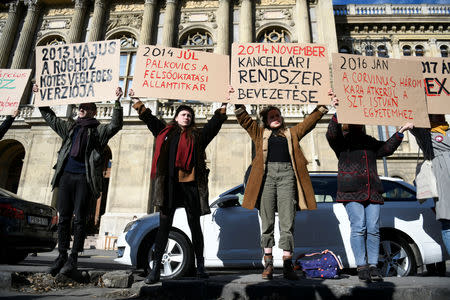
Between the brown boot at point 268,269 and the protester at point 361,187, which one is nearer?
the brown boot at point 268,269

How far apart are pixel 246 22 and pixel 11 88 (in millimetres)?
14369

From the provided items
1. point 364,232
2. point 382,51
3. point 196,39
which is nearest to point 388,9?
point 382,51

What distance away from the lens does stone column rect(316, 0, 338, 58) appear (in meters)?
16.1

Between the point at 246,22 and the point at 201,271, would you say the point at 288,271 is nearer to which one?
the point at 201,271

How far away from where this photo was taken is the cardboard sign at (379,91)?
12.4ft

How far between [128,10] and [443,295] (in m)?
20.6

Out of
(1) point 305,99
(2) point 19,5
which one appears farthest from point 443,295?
(2) point 19,5

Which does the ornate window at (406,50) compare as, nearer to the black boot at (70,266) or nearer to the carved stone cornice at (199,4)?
the carved stone cornice at (199,4)

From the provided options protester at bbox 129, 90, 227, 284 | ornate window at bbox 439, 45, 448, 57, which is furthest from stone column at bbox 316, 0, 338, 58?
protester at bbox 129, 90, 227, 284

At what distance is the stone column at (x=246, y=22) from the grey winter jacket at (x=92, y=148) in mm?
13808

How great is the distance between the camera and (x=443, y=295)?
109 inches

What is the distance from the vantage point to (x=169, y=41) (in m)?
16.7

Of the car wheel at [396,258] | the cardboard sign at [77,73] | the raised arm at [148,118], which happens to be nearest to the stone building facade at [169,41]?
the car wheel at [396,258]

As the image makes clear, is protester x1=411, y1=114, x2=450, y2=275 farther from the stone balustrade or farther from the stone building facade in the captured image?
the stone balustrade
